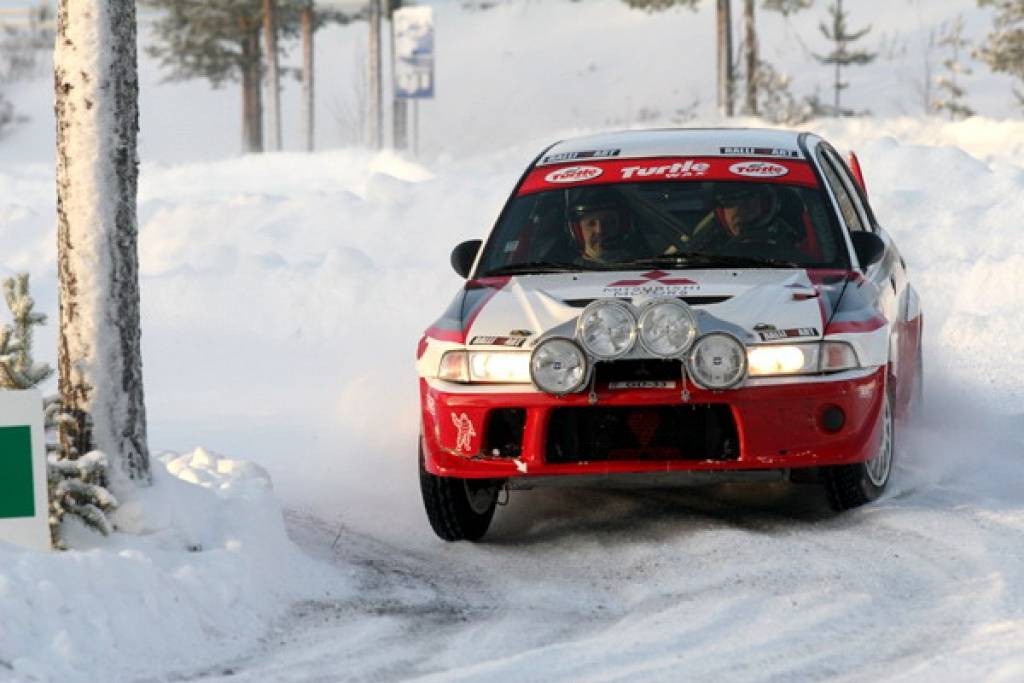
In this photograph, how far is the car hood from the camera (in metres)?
7.17

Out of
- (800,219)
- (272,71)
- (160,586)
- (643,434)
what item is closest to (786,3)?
(272,71)

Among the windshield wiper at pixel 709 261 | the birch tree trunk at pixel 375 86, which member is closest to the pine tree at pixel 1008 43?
the birch tree trunk at pixel 375 86

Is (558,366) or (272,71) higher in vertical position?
(272,71)

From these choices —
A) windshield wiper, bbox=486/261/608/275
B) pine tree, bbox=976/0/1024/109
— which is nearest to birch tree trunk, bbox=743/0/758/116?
pine tree, bbox=976/0/1024/109

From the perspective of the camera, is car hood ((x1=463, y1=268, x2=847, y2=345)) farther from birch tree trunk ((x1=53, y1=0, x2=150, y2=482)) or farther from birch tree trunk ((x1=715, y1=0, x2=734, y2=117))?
birch tree trunk ((x1=715, y1=0, x2=734, y2=117))

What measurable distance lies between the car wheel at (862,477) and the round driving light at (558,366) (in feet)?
3.67

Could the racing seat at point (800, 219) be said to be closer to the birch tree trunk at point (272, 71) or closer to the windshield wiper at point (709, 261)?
the windshield wiper at point (709, 261)

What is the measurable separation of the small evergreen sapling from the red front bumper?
1.31 m

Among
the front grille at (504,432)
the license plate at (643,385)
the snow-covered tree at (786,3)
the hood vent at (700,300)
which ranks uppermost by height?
the snow-covered tree at (786,3)

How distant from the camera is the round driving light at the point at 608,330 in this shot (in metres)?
7.04

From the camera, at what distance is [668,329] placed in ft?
23.0

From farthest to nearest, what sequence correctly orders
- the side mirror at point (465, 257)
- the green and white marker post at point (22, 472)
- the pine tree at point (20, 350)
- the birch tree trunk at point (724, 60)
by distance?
1. the birch tree trunk at point (724, 60)
2. the side mirror at point (465, 257)
3. the pine tree at point (20, 350)
4. the green and white marker post at point (22, 472)

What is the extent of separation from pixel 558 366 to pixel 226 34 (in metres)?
50.5

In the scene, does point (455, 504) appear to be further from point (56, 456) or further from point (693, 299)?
point (56, 456)
